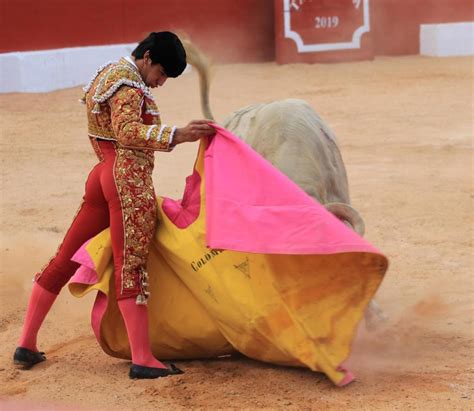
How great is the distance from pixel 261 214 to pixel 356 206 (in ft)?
8.41

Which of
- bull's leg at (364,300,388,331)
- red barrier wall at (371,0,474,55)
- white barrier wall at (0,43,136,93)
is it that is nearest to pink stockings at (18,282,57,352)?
bull's leg at (364,300,388,331)

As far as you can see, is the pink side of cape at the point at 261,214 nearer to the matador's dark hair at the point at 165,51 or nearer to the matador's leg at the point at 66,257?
the matador's dark hair at the point at 165,51

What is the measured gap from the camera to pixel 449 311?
11.5 ft

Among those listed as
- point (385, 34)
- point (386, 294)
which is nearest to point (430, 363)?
point (386, 294)

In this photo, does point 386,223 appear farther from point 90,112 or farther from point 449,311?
point 90,112

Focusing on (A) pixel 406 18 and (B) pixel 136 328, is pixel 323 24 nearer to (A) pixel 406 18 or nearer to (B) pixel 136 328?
(A) pixel 406 18

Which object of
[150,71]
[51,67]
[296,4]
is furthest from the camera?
[296,4]

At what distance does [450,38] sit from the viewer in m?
9.94

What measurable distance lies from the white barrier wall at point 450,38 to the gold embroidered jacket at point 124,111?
25.3ft

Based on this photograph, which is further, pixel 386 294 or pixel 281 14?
pixel 281 14

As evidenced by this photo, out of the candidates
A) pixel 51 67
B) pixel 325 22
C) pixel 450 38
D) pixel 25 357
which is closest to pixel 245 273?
pixel 25 357

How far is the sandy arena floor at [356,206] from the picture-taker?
104 inches

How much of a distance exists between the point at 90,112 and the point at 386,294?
1542mm

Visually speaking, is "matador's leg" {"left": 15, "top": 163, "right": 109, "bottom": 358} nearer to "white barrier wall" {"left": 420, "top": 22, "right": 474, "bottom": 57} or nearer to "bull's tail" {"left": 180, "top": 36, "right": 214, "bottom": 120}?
"bull's tail" {"left": 180, "top": 36, "right": 214, "bottom": 120}
